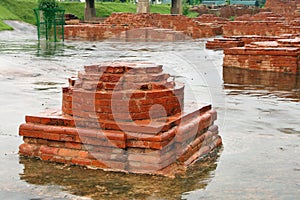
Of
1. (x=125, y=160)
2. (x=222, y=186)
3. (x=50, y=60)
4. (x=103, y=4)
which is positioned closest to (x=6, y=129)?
(x=125, y=160)

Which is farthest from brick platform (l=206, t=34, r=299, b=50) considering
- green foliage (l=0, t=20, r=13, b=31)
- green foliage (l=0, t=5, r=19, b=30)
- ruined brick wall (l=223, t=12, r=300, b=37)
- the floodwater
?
green foliage (l=0, t=5, r=19, b=30)

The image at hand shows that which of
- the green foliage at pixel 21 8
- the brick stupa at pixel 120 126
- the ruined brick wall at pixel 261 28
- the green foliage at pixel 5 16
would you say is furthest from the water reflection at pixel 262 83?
the green foliage at pixel 21 8

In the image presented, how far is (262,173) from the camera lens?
4082 mm

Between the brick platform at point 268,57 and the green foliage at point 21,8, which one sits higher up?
the green foliage at point 21,8

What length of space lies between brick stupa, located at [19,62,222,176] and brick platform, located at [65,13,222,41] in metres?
19.1

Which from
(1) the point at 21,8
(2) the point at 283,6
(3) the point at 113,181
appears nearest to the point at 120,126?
(3) the point at 113,181

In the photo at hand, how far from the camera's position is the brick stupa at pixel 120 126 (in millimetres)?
4027

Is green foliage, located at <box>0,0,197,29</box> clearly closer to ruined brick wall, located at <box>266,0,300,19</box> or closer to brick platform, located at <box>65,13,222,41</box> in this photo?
brick platform, located at <box>65,13,222,41</box>

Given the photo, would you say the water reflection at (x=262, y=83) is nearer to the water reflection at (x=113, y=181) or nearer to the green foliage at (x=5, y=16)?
the water reflection at (x=113, y=181)

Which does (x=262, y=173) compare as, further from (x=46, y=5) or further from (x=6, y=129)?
(x=46, y=5)

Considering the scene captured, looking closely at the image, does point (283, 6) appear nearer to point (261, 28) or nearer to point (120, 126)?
point (261, 28)

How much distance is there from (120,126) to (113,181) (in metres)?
0.49

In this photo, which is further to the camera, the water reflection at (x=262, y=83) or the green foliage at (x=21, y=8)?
the green foliage at (x=21, y=8)

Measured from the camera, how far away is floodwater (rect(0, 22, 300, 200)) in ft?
12.0
